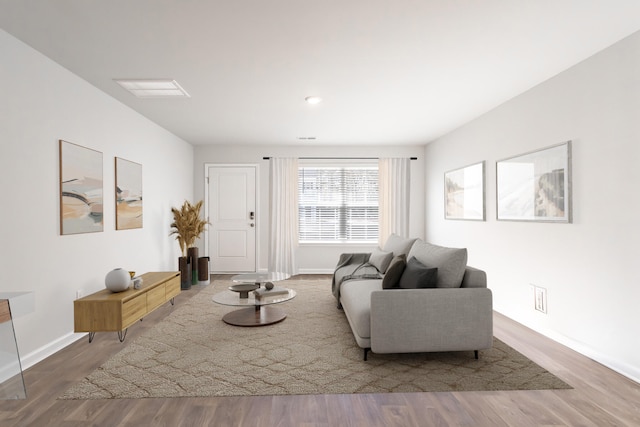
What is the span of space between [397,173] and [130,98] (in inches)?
182

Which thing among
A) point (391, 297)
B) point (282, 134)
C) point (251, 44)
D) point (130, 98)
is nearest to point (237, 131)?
point (282, 134)

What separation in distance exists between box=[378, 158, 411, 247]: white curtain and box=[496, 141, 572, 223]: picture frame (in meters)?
2.60

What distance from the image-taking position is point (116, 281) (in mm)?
3422

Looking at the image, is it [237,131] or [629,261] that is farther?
[237,131]

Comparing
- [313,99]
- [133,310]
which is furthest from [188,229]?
[313,99]

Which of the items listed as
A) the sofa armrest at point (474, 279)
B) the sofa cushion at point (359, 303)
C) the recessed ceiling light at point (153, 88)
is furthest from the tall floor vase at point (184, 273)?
the sofa armrest at point (474, 279)

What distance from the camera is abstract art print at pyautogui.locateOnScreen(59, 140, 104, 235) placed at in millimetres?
3209

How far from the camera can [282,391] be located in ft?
7.71

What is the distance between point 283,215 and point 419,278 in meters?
4.20

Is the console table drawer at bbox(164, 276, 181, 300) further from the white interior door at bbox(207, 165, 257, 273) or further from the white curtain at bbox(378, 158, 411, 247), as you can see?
the white curtain at bbox(378, 158, 411, 247)

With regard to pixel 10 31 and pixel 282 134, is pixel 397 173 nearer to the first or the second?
pixel 282 134

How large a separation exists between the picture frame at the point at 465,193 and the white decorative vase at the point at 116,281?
4.23 metres

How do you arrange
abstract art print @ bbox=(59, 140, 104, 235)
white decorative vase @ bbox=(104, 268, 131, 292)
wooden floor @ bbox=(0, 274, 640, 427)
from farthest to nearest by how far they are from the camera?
white decorative vase @ bbox=(104, 268, 131, 292), abstract art print @ bbox=(59, 140, 104, 235), wooden floor @ bbox=(0, 274, 640, 427)

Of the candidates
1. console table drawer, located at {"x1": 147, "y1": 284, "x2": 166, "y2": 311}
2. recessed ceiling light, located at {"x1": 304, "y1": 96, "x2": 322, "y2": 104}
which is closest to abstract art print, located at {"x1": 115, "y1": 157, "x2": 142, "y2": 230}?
console table drawer, located at {"x1": 147, "y1": 284, "x2": 166, "y2": 311}
